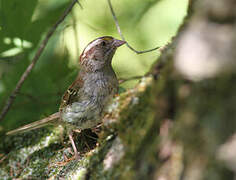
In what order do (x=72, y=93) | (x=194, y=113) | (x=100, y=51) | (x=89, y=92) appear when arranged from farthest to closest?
(x=100, y=51)
(x=72, y=93)
(x=89, y=92)
(x=194, y=113)

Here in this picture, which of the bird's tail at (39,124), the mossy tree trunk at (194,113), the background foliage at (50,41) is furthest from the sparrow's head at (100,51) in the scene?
the mossy tree trunk at (194,113)

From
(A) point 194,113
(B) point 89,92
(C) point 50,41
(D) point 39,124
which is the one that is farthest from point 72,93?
(A) point 194,113

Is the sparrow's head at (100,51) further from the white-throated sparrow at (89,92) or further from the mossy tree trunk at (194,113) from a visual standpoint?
the mossy tree trunk at (194,113)

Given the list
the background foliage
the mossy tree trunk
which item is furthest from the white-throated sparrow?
the mossy tree trunk

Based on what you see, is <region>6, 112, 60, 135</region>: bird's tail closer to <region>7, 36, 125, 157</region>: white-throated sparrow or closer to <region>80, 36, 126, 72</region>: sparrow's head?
<region>7, 36, 125, 157</region>: white-throated sparrow

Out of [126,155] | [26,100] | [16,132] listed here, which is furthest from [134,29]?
[126,155]

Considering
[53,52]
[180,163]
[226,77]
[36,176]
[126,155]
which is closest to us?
[226,77]

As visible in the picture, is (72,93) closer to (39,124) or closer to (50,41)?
(39,124)

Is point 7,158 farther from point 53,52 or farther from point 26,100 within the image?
point 53,52
